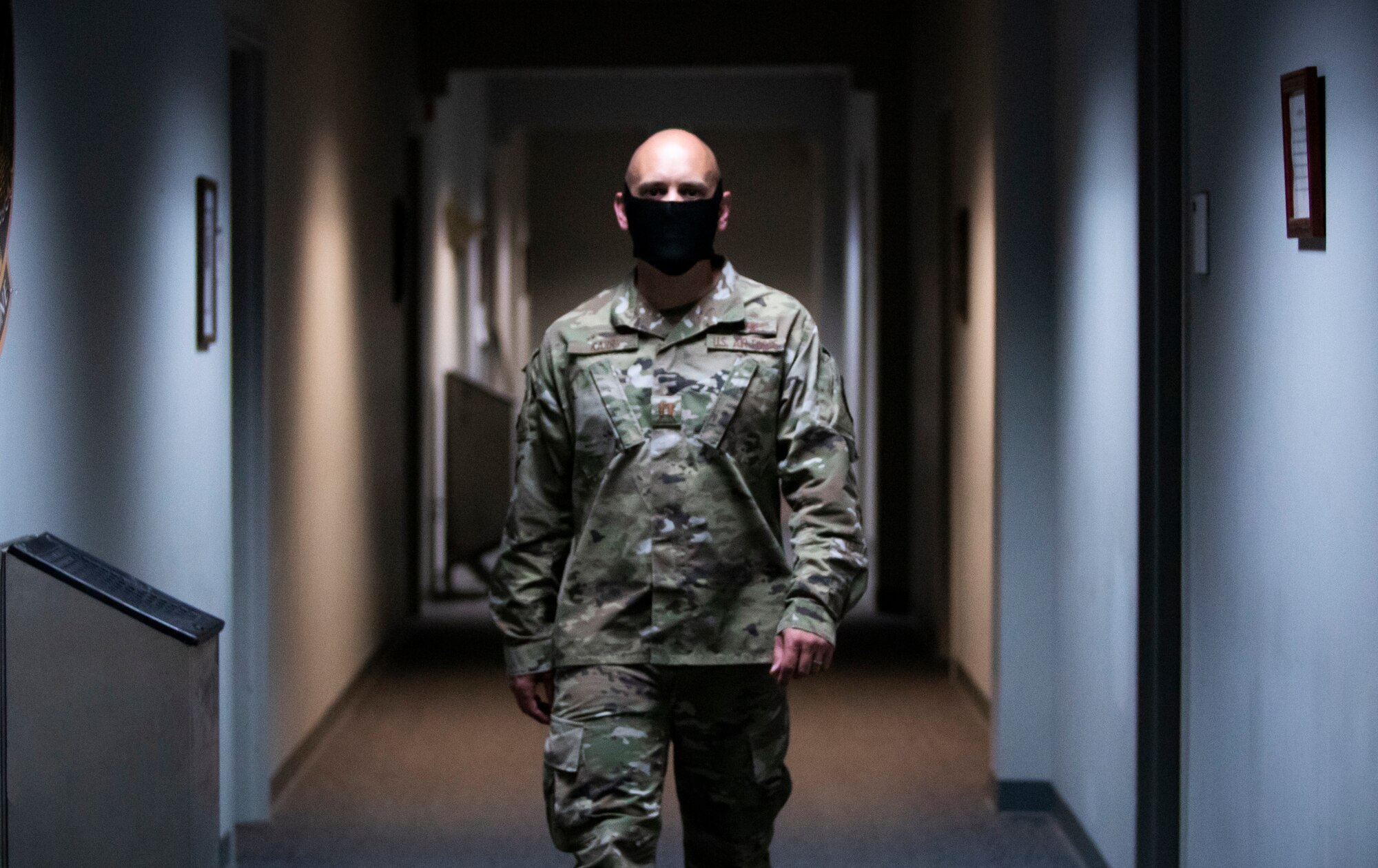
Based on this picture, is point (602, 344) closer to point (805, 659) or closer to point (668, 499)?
point (668, 499)

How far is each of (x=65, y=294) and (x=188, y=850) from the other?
3.17ft

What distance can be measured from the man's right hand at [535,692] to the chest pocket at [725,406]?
0.45 m

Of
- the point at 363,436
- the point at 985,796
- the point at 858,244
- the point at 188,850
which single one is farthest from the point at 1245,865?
the point at 858,244

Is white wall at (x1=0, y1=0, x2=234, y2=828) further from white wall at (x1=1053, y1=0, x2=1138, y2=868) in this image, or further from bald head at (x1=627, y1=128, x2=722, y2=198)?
white wall at (x1=1053, y1=0, x2=1138, y2=868)

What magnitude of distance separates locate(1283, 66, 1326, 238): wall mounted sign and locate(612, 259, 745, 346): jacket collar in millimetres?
822

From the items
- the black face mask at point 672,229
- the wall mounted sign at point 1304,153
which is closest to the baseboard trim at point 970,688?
the black face mask at point 672,229

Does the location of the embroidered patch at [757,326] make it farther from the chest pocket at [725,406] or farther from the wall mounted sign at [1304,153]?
the wall mounted sign at [1304,153]

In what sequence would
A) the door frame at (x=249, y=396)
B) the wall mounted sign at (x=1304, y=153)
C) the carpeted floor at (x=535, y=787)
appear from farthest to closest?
1. the door frame at (x=249, y=396)
2. the carpeted floor at (x=535, y=787)
3. the wall mounted sign at (x=1304, y=153)

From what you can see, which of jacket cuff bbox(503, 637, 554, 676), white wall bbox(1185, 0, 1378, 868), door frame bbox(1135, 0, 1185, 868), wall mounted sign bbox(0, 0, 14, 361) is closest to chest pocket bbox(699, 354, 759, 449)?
jacket cuff bbox(503, 637, 554, 676)

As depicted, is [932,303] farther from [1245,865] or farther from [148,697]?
[148,697]

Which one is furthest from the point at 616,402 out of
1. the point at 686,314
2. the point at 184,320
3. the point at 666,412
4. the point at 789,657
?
the point at 184,320

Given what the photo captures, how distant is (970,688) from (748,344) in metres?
3.52

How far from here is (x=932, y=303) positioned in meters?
7.11

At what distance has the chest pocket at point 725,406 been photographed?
2672mm
